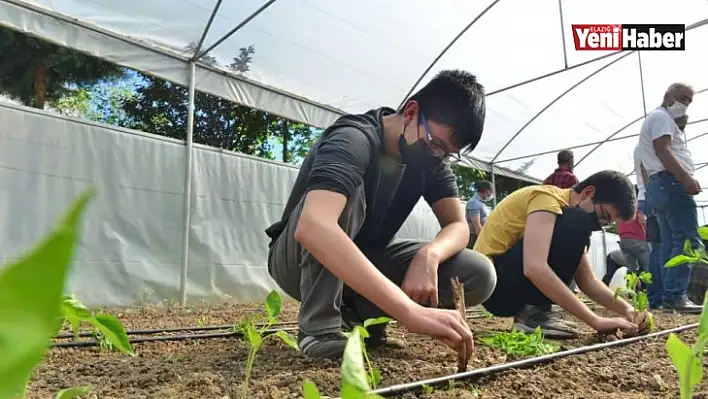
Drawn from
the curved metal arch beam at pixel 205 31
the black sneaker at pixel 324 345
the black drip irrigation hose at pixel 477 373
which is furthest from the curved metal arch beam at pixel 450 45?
the black sneaker at pixel 324 345

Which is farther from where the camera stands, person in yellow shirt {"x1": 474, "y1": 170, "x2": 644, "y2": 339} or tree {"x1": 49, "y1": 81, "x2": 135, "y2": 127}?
tree {"x1": 49, "y1": 81, "x2": 135, "y2": 127}

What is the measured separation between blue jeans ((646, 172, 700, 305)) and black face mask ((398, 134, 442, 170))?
6.79 ft

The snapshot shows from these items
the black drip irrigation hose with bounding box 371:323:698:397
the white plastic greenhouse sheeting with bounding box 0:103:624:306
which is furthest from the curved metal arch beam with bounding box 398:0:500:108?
the black drip irrigation hose with bounding box 371:323:698:397

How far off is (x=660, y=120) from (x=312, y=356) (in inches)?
100

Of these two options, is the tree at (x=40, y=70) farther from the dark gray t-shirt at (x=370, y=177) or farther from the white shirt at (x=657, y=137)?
the white shirt at (x=657, y=137)

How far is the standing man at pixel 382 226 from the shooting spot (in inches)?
39.8

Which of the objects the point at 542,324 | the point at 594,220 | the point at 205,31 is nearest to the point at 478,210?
the point at 205,31

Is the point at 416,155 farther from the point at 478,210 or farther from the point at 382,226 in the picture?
the point at 478,210

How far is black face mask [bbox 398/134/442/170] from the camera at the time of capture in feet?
4.45

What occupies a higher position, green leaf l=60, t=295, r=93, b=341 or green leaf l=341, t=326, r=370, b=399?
green leaf l=60, t=295, r=93, b=341

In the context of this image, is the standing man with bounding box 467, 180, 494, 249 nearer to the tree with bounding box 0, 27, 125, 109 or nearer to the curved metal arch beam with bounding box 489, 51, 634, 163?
the curved metal arch beam with bounding box 489, 51, 634, 163

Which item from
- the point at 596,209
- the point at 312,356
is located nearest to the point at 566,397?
the point at 312,356

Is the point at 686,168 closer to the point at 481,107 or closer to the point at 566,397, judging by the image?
the point at 481,107

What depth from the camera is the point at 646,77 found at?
568cm
